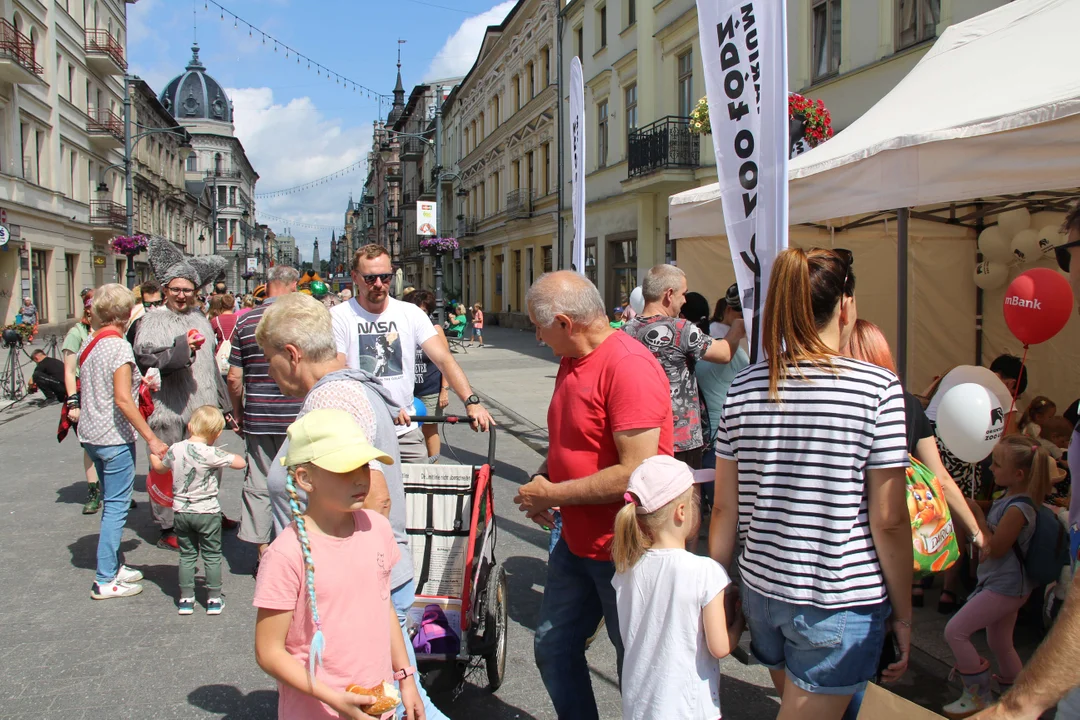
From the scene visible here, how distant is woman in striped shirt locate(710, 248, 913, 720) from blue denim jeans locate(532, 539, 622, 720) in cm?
77

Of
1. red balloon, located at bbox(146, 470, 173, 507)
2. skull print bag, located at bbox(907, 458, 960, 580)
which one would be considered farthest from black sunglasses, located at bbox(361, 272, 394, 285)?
skull print bag, located at bbox(907, 458, 960, 580)

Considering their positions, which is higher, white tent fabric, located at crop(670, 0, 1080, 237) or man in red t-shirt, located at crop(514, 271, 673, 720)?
white tent fabric, located at crop(670, 0, 1080, 237)

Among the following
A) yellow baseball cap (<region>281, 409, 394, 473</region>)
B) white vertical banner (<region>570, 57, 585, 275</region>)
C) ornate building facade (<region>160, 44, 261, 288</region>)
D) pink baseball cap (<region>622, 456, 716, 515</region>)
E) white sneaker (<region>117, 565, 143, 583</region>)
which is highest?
ornate building facade (<region>160, 44, 261, 288</region>)

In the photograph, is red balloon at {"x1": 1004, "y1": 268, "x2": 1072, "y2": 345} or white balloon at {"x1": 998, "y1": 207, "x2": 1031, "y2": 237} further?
white balloon at {"x1": 998, "y1": 207, "x2": 1031, "y2": 237}

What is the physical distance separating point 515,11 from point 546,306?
105 ft

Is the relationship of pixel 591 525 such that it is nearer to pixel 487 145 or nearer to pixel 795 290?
Result: pixel 795 290

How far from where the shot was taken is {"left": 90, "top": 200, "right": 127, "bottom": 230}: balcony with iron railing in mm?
34406

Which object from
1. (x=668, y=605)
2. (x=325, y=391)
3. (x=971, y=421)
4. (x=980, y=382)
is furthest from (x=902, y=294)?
A: (x=325, y=391)

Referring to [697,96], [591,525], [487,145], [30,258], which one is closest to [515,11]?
[487,145]

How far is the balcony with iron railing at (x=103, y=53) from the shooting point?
33.7m

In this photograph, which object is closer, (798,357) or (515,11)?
(798,357)

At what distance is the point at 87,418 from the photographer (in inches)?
182

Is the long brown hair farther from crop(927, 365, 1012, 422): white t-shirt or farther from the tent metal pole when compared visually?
the tent metal pole

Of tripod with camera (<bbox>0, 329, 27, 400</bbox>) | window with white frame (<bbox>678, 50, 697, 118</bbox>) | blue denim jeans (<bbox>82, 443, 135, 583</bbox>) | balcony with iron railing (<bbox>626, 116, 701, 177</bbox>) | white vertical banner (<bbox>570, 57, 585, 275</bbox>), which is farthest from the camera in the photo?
window with white frame (<bbox>678, 50, 697, 118</bbox>)
